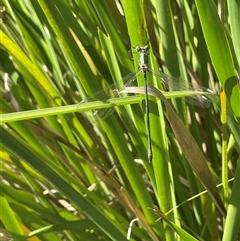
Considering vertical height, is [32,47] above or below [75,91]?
above

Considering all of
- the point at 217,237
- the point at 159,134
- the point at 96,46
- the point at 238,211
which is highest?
the point at 96,46

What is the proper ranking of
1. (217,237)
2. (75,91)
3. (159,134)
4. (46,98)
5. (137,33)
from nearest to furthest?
(137,33)
(159,134)
(217,237)
(46,98)
(75,91)

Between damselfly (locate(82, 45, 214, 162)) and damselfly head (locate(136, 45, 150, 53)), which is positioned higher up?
damselfly head (locate(136, 45, 150, 53))

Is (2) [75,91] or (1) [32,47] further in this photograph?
(2) [75,91]

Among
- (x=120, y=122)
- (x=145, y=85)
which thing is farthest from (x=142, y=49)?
(x=120, y=122)

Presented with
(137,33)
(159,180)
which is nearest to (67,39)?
(137,33)

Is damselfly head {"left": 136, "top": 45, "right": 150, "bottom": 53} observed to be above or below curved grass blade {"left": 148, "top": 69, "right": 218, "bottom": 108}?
above

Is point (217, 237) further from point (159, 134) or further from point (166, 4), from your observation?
point (166, 4)

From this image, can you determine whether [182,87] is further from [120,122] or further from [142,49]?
[120,122]

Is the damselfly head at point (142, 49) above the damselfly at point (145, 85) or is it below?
above
